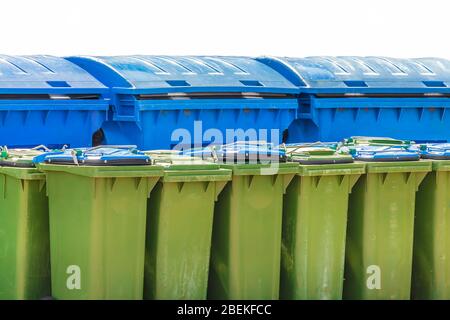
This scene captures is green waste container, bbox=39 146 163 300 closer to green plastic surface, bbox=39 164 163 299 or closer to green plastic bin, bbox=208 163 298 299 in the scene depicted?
green plastic surface, bbox=39 164 163 299

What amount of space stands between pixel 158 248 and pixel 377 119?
4.96 metres

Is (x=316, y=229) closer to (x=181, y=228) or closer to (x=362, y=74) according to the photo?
(x=181, y=228)

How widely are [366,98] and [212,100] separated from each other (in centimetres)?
207

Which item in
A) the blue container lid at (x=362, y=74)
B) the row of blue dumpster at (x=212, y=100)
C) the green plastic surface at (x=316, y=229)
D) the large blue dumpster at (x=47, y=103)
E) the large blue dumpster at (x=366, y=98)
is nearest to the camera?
the green plastic surface at (x=316, y=229)

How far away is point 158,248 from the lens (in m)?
8.82

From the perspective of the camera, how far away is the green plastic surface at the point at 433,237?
980 cm

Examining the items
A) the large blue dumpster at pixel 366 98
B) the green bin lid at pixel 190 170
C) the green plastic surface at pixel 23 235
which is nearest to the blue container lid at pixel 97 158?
the green bin lid at pixel 190 170

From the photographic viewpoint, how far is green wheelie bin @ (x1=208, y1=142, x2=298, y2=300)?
355 inches

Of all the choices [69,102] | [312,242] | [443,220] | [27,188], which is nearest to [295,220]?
[312,242]

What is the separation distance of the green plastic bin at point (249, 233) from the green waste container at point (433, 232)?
1.42 m

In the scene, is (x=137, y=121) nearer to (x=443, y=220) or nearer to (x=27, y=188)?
(x=27, y=188)

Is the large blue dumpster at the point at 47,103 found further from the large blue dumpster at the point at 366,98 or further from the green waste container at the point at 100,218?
the large blue dumpster at the point at 366,98

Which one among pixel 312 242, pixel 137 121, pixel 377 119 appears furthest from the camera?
pixel 377 119

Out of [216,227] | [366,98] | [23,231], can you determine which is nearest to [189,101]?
[366,98]
